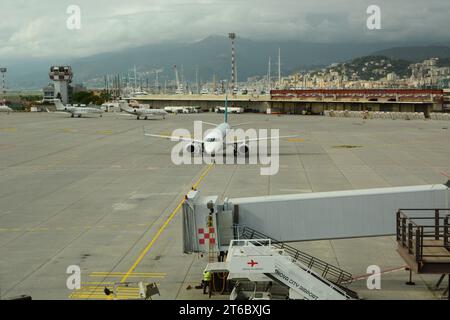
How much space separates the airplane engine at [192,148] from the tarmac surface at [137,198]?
151 inches

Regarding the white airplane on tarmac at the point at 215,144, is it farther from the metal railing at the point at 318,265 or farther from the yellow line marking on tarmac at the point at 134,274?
the yellow line marking on tarmac at the point at 134,274

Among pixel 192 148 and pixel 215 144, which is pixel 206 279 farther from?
pixel 192 148

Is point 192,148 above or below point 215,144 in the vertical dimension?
below

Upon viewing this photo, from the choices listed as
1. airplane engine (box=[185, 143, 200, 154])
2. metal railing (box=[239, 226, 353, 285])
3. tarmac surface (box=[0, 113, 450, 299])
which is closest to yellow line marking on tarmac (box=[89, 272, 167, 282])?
tarmac surface (box=[0, 113, 450, 299])

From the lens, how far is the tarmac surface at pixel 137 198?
25359mm

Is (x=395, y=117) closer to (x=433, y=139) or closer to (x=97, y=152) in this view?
(x=433, y=139)

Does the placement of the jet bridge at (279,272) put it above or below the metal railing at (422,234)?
below

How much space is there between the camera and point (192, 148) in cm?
7469

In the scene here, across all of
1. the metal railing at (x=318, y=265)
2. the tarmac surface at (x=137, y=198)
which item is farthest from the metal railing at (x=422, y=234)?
the metal railing at (x=318, y=265)

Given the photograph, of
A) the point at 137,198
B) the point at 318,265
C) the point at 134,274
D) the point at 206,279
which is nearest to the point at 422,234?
the point at 206,279

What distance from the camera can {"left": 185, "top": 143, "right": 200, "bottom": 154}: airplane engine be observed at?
73.8m

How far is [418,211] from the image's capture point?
22.9 m

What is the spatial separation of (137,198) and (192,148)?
3049 cm
